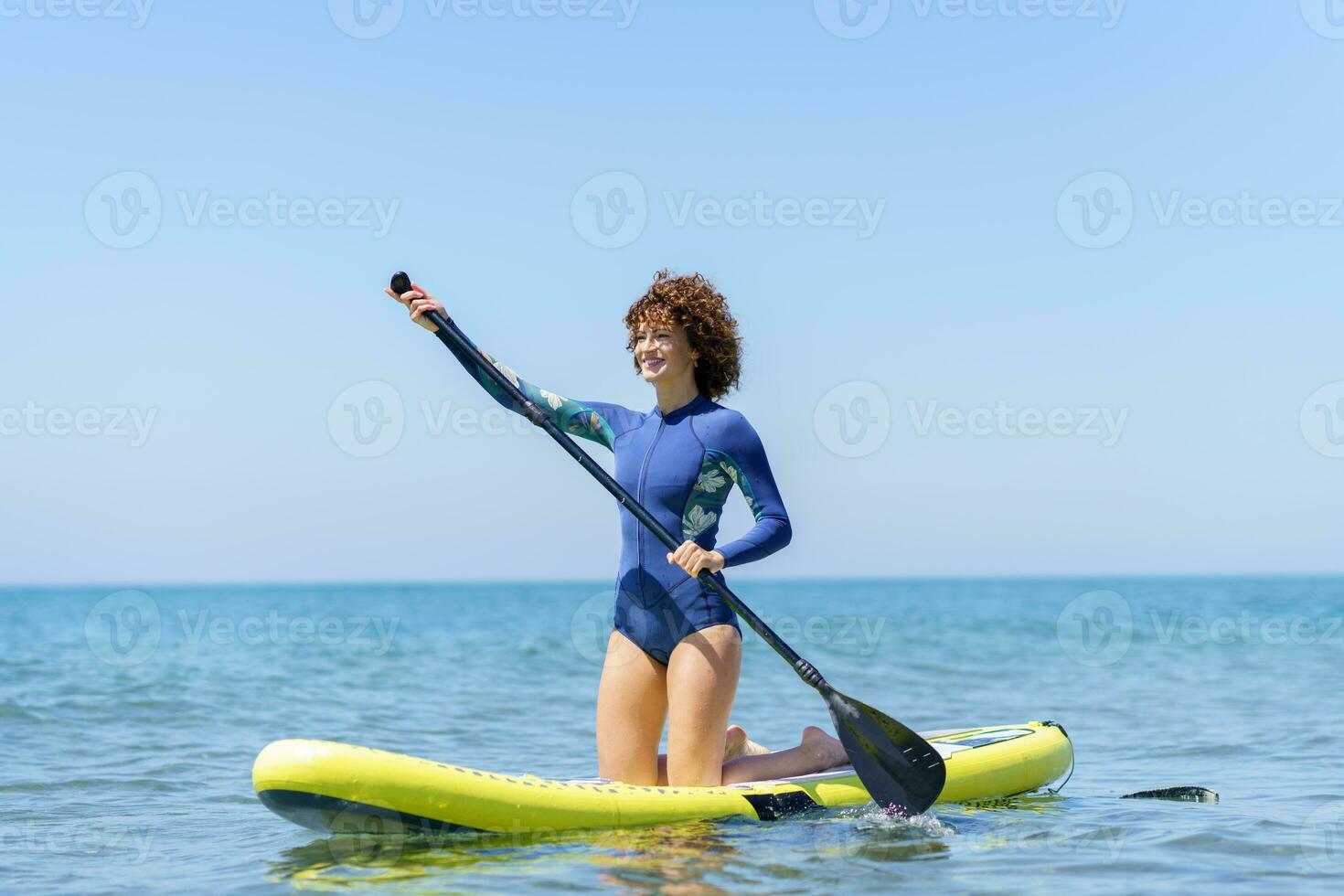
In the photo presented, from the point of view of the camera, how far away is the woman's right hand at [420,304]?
529 cm

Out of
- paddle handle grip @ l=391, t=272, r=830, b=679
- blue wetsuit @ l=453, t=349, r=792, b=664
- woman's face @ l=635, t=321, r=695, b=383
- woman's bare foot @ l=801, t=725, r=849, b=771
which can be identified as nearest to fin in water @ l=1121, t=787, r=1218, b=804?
woman's bare foot @ l=801, t=725, r=849, b=771

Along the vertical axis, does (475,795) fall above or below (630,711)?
below

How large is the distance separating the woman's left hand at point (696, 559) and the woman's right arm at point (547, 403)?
0.78 meters

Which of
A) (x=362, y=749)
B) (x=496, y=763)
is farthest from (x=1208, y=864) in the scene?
(x=496, y=763)

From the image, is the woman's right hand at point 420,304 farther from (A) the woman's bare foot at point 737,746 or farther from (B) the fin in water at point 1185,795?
(B) the fin in water at point 1185,795

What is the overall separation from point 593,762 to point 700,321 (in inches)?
162

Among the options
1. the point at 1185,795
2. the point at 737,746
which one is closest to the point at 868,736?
the point at 737,746

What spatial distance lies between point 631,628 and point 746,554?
64 centimetres

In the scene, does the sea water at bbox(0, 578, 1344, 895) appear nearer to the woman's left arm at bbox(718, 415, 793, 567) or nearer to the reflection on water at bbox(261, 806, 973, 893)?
the reflection on water at bbox(261, 806, 973, 893)

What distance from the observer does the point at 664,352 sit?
5145 millimetres

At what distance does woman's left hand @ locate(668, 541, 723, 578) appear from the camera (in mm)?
4824

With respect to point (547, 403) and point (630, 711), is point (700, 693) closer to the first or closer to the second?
point (630, 711)

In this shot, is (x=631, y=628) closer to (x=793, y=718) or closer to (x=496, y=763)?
(x=496, y=763)

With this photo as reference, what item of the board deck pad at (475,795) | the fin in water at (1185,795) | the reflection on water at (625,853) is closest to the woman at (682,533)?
the board deck pad at (475,795)
